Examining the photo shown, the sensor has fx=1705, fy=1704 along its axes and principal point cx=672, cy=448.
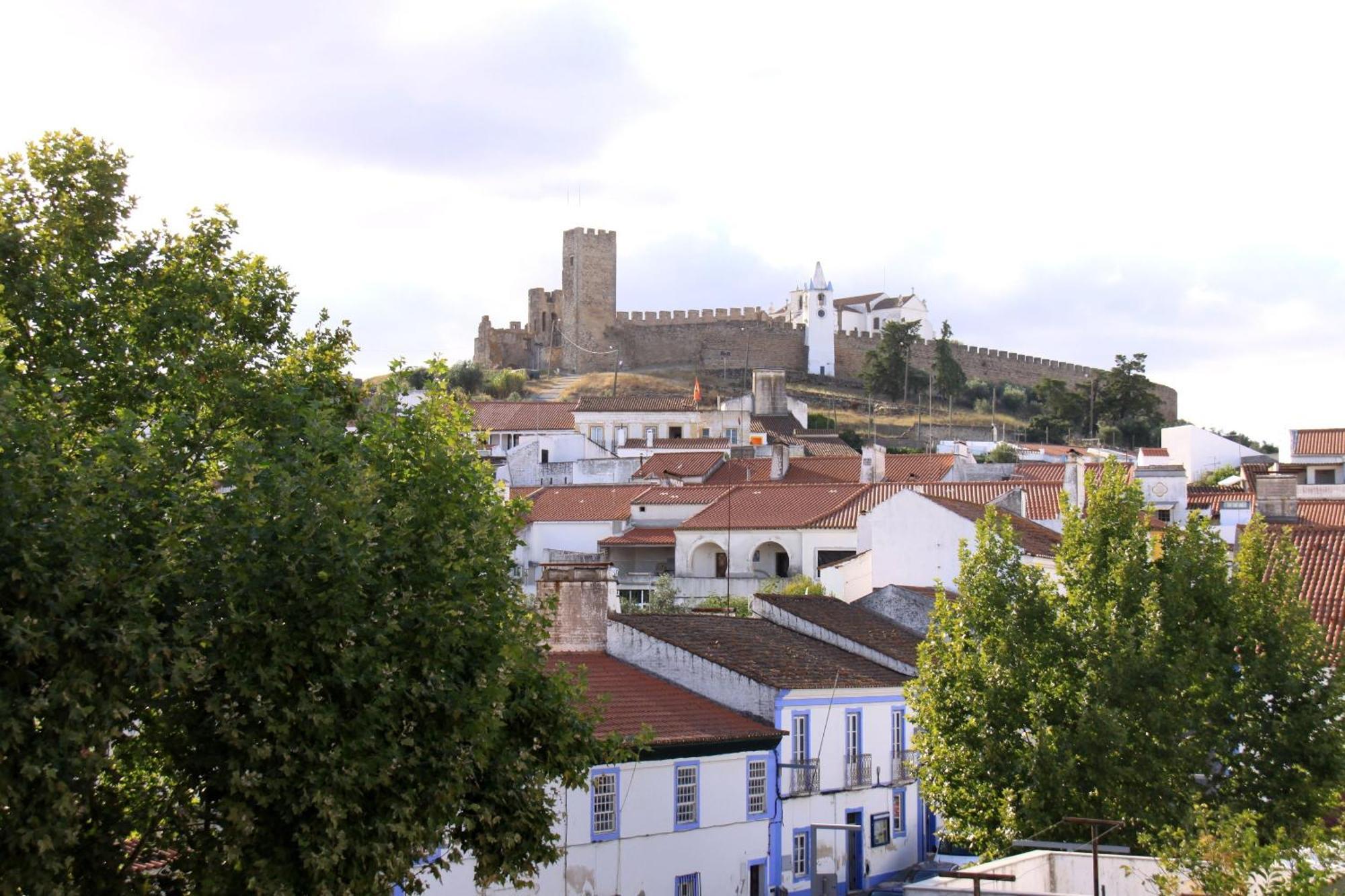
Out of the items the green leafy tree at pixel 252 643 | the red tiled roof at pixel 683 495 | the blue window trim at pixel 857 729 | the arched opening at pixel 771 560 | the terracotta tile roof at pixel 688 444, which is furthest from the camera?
the terracotta tile roof at pixel 688 444

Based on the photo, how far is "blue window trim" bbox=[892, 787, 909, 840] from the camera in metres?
30.0

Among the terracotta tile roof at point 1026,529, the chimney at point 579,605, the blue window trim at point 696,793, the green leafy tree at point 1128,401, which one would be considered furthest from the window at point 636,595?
the green leafy tree at point 1128,401

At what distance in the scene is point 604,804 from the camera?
893 inches

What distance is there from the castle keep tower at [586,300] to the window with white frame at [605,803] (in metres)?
94.1

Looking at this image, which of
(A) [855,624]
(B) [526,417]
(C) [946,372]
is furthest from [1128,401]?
(A) [855,624]

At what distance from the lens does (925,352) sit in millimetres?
121500

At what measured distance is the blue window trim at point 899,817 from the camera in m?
30.0

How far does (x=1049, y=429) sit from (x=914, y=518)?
6899 cm

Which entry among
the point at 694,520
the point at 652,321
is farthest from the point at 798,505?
the point at 652,321

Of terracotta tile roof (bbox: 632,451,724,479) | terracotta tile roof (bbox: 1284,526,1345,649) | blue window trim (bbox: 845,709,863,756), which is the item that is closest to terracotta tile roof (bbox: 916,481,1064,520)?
terracotta tile roof (bbox: 632,451,724,479)

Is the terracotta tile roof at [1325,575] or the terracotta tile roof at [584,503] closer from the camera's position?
the terracotta tile roof at [1325,575]

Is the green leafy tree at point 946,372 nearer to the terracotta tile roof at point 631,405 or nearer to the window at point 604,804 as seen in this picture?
the terracotta tile roof at point 631,405

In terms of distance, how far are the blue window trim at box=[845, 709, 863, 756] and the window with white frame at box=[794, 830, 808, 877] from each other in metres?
1.82

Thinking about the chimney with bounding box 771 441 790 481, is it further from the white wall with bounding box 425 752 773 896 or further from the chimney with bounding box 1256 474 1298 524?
the white wall with bounding box 425 752 773 896
